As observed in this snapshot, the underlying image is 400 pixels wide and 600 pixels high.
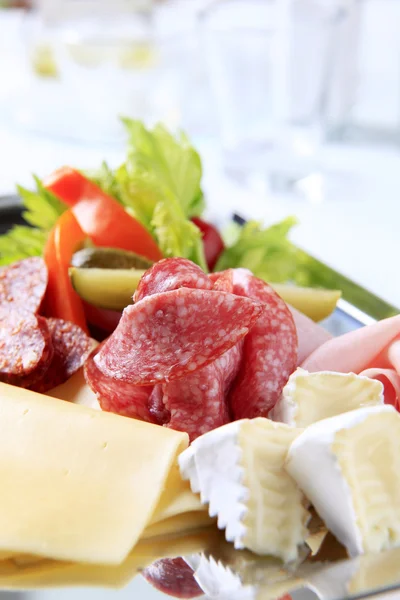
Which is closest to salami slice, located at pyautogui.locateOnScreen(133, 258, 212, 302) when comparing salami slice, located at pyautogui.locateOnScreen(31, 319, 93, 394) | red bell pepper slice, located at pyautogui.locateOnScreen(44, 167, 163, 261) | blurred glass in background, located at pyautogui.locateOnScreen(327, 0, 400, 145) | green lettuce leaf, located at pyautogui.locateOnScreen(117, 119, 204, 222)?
salami slice, located at pyautogui.locateOnScreen(31, 319, 93, 394)

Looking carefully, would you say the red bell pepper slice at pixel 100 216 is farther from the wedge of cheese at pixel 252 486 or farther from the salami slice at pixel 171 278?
the wedge of cheese at pixel 252 486

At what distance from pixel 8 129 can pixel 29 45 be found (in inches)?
15.1

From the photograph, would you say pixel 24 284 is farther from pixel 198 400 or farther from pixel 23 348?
pixel 198 400

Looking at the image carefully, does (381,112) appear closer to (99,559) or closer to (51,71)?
(51,71)

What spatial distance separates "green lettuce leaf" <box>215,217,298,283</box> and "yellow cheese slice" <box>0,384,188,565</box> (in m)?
0.84

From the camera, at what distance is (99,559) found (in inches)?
36.4

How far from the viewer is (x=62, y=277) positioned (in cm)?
155

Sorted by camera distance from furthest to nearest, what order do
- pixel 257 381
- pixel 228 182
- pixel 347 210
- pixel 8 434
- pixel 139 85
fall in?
pixel 139 85
pixel 228 182
pixel 347 210
pixel 257 381
pixel 8 434

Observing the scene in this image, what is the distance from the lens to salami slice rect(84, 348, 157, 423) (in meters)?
1.19

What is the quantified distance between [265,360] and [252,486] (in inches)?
11.6

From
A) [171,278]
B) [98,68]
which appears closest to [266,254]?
[171,278]

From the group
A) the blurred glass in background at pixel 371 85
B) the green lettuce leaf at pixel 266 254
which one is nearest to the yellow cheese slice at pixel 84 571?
the green lettuce leaf at pixel 266 254

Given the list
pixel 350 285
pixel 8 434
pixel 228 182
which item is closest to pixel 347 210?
pixel 228 182

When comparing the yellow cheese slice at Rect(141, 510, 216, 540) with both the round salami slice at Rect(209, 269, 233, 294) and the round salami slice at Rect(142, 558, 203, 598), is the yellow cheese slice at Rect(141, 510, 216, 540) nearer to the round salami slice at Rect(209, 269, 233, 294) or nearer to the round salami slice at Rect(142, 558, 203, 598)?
the round salami slice at Rect(142, 558, 203, 598)
